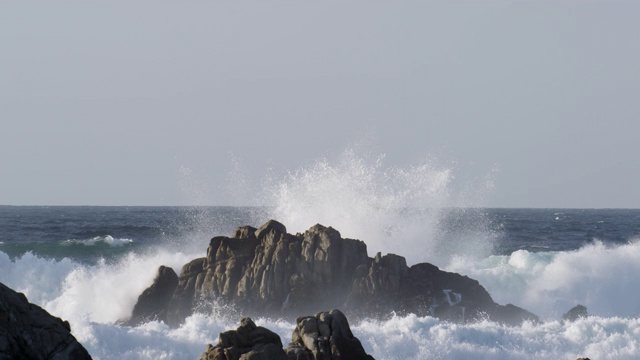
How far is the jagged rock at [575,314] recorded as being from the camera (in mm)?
48569

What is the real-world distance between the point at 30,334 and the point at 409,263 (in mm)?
38171

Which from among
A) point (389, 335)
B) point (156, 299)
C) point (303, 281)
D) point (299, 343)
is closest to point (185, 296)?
point (156, 299)

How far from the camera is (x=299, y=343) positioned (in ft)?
86.1

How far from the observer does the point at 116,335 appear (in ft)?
126

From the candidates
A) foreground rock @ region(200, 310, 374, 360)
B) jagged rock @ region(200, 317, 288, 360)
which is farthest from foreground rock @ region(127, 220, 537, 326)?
jagged rock @ region(200, 317, 288, 360)

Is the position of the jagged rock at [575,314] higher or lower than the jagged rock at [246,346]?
lower

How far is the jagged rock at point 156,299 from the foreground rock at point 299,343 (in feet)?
62.6

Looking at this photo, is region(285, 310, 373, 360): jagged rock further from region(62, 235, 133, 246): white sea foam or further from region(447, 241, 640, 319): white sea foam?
region(62, 235, 133, 246): white sea foam

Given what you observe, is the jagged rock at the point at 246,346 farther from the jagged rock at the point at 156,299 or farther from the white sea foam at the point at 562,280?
the white sea foam at the point at 562,280

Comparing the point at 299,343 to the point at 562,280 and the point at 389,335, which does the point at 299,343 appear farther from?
the point at 562,280

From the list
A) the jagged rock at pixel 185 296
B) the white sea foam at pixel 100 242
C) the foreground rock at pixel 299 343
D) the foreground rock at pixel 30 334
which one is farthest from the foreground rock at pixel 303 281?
the white sea foam at pixel 100 242

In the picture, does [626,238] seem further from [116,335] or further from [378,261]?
[116,335]

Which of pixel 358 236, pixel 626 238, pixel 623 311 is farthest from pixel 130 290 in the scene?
pixel 626 238

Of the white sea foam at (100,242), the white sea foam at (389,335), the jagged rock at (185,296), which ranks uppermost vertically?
the white sea foam at (100,242)
